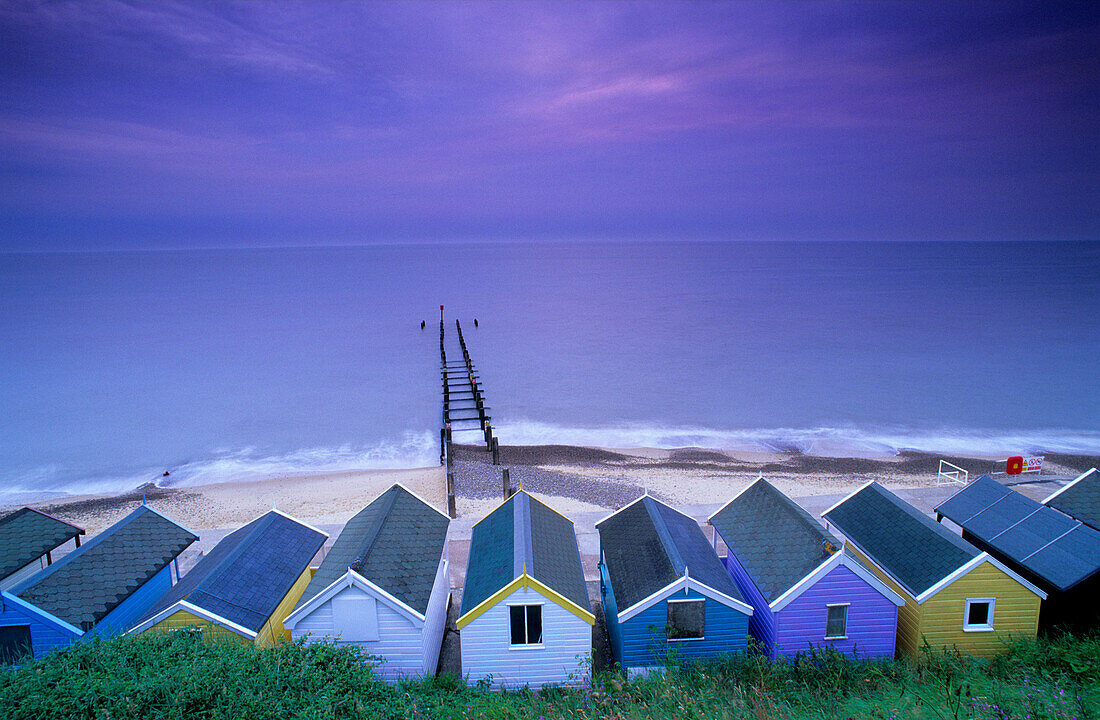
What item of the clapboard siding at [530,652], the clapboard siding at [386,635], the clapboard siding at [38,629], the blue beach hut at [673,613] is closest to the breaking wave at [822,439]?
the blue beach hut at [673,613]

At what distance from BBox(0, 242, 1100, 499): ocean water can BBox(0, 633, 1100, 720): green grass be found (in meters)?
21.9

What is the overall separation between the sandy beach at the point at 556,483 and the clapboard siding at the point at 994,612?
34.8 feet

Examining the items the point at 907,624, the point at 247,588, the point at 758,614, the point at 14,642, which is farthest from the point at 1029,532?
the point at 14,642

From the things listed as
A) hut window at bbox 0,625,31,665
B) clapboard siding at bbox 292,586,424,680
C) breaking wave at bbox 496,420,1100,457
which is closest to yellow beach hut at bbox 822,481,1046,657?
clapboard siding at bbox 292,586,424,680

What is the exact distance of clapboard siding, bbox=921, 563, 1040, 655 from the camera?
12570 millimetres

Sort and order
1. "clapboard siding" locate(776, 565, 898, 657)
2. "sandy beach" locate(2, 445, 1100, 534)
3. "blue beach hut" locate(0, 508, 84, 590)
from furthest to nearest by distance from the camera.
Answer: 1. "sandy beach" locate(2, 445, 1100, 534)
2. "blue beach hut" locate(0, 508, 84, 590)
3. "clapboard siding" locate(776, 565, 898, 657)

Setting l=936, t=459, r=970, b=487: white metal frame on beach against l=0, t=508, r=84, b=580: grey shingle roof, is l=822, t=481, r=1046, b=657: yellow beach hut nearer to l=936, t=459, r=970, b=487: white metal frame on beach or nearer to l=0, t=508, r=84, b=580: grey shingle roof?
l=936, t=459, r=970, b=487: white metal frame on beach

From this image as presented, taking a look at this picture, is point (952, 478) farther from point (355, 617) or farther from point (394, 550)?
point (355, 617)

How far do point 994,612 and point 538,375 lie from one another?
4229cm

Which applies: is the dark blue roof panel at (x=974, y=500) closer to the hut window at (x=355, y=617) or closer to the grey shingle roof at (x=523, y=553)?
the grey shingle roof at (x=523, y=553)

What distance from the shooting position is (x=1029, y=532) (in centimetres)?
1416

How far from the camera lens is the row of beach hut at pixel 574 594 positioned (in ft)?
39.5

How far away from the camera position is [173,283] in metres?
133

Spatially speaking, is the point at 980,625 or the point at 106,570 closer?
the point at 980,625
